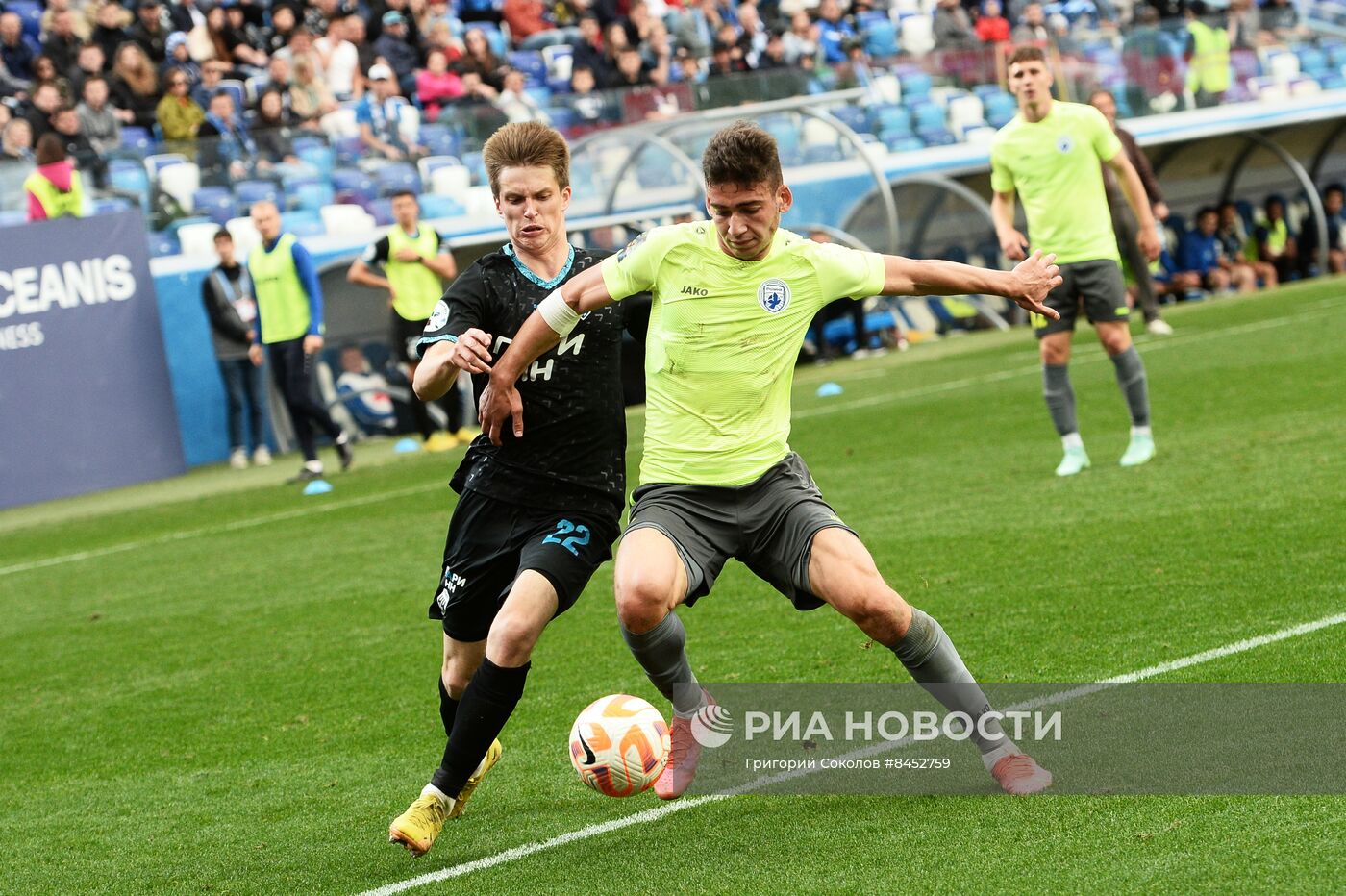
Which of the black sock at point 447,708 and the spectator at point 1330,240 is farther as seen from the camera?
the spectator at point 1330,240

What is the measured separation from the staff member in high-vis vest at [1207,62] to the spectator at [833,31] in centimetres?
450

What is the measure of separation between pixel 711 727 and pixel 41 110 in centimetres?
1315

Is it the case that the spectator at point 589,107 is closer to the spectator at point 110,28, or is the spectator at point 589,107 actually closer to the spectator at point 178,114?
the spectator at point 178,114

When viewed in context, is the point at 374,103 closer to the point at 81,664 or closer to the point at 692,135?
the point at 692,135

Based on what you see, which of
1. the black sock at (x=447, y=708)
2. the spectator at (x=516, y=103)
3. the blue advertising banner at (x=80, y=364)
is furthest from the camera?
the spectator at (x=516, y=103)

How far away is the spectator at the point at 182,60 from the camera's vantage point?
17.7 metres

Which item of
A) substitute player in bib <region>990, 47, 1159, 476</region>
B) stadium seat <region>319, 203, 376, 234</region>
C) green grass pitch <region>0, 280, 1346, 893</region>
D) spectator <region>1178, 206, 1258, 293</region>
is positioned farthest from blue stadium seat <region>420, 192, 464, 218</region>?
spectator <region>1178, 206, 1258, 293</region>

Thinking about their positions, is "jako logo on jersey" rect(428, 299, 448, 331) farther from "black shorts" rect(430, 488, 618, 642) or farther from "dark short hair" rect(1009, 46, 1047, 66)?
"dark short hair" rect(1009, 46, 1047, 66)

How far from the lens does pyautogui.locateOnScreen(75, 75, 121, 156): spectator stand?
16312 mm

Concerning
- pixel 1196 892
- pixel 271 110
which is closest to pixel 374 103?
pixel 271 110

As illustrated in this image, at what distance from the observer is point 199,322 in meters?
15.9

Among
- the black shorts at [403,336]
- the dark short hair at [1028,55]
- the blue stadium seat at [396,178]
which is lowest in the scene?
the black shorts at [403,336]

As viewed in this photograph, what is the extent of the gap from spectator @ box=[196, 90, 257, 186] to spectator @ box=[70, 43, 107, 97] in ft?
3.74

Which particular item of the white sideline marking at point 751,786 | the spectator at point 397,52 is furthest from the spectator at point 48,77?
the white sideline marking at point 751,786
